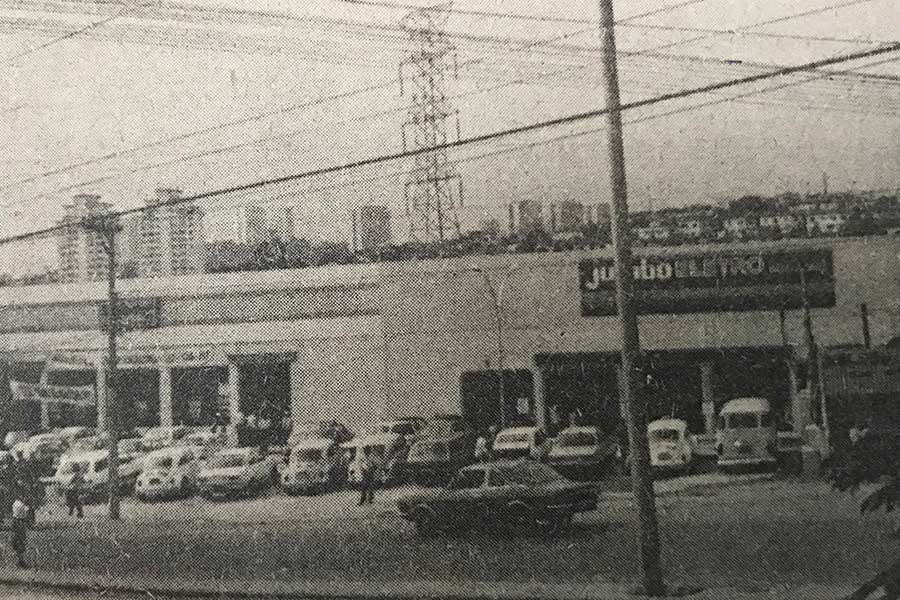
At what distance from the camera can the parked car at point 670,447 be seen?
21.9 m

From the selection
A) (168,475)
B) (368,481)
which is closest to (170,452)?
(168,475)

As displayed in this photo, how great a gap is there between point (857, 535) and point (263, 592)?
27.3 ft

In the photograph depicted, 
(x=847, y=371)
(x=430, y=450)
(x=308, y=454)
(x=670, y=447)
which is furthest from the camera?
(x=308, y=454)

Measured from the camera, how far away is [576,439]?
21781mm

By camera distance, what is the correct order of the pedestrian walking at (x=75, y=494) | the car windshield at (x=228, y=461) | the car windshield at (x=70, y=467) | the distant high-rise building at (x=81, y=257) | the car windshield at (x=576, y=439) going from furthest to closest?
the distant high-rise building at (x=81, y=257), the car windshield at (x=70, y=467), the car windshield at (x=228, y=461), the pedestrian walking at (x=75, y=494), the car windshield at (x=576, y=439)

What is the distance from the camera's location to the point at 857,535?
1339 cm

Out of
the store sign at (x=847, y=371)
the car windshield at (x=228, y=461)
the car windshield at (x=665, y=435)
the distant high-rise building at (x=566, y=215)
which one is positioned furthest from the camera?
the distant high-rise building at (x=566, y=215)

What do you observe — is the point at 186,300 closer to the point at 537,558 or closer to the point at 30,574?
the point at 30,574

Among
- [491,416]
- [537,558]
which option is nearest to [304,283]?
[491,416]

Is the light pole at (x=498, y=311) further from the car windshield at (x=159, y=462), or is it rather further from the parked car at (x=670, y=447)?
the car windshield at (x=159, y=462)

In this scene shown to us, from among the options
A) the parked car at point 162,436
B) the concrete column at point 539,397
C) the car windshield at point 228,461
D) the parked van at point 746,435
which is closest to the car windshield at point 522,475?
the parked van at point 746,435

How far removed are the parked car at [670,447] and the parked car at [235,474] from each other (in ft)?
31.7

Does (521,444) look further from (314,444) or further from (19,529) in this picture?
(19,529)

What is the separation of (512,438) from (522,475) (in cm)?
824
